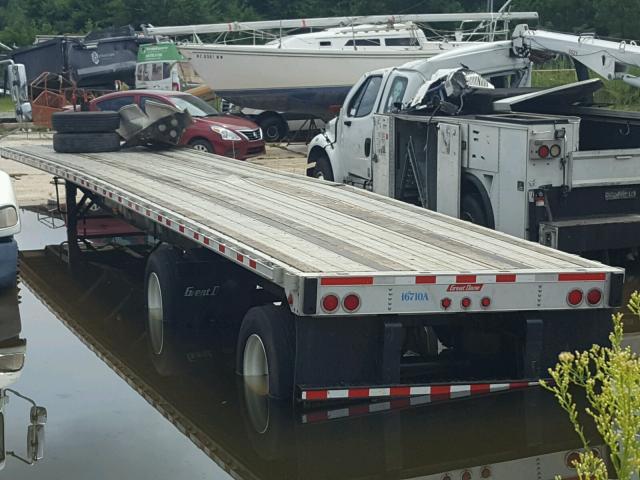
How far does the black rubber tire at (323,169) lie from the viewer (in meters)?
15.8

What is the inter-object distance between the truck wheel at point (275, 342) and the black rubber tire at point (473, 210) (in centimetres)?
413

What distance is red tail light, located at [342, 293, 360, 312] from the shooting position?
7141 mm

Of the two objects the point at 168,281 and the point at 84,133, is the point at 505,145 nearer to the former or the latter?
the point at 168,281

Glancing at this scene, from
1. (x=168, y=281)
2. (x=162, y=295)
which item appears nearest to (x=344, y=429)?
(x=168, y=281)

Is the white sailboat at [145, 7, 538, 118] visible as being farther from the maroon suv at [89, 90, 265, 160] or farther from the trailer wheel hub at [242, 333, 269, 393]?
the trailer wheel hub at [242, 333, 269, 393]

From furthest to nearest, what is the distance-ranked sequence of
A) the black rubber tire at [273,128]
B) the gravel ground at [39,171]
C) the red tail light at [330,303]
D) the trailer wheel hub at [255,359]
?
the black rubber tire at [273,128] < the gravel ground at [39,171] < the trailer wheel hub at [255,359] < the red tail light at [330,303]

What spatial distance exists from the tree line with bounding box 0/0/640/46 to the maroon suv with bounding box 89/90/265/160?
2843 centimetres

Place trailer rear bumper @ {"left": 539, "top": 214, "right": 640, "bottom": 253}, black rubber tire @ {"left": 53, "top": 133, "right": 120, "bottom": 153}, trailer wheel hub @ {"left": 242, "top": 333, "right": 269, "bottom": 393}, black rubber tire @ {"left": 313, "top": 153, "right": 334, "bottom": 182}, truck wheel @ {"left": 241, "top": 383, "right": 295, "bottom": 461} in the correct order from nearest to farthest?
truck wheel @ {"left": 241, "top": 383, "right": 295, "bottom": 461} < trailer wheel hub @ {"left": 242, "top": 333, "right": 269, "bottom": 393} < trailer rear bumper @ {"left": 539, "top": 214, "right": 640, "bottom": 253} < black rubber tire @ {"left": 53, "top": 133, "right": 120, "bottom": 153} < black rubber tire @ {"left": 313, "top": 153, "right": 334, "bottom": 182}

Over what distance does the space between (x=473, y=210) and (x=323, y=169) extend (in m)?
4.60

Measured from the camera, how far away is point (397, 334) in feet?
24.2

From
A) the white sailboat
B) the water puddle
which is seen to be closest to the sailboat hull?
the white sailboat

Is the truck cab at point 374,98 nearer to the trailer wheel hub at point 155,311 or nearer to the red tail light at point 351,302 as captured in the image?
the trailer wheel hub at point 155,311

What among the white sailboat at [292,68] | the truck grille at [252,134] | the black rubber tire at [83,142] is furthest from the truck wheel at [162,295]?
the white sailboat at [292,68]

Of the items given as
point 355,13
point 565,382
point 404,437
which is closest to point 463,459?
point 404,437
